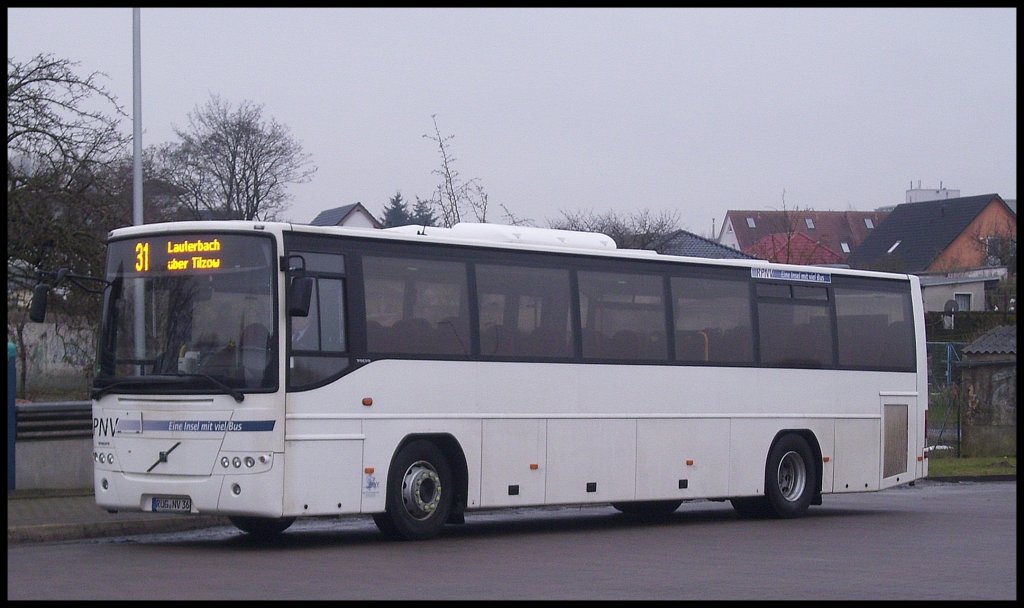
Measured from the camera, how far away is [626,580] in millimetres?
11656

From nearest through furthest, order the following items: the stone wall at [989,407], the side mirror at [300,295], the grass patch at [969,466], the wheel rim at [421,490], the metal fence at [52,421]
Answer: the side mirror at [300,295] → the wheel rim at [421,490] → the metal fence at [52,421] → the grass patch at [969,466] → the stone wall at [989,407]

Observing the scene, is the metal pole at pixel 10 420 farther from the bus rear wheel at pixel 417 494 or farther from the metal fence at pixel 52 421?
the bus rear wheel at pixel 417 494

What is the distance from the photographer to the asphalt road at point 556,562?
10.7 meters

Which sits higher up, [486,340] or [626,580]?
[486,340]

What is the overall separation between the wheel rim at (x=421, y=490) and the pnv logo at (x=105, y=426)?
2.91 metres

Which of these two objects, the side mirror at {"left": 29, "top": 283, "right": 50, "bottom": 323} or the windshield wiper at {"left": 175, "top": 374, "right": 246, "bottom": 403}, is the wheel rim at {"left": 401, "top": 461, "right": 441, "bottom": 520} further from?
the side mirror at {"left": 29, "top": 283, "right": 50, "bottom": 323}

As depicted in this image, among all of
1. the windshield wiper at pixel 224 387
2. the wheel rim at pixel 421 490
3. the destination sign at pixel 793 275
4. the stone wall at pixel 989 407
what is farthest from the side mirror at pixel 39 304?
the stone wall at pixel 989 407

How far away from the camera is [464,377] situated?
51.1ft

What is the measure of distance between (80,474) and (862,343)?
11013 mm

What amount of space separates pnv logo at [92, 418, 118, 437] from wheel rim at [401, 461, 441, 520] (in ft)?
9.53

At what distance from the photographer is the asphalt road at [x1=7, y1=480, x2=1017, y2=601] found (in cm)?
1074

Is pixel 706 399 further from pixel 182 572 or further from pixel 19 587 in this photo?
Answer: pixel 19 587

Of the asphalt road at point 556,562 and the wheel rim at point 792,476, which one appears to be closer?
the asphalt road at point 556,562

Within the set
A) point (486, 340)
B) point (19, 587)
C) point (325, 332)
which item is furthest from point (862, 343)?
point (19, 587)
